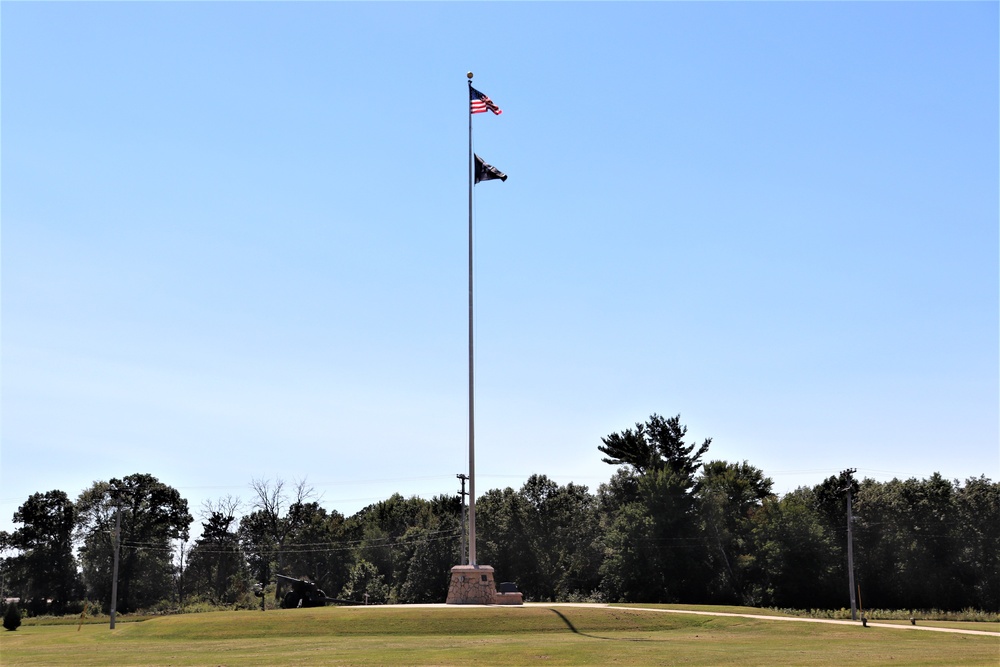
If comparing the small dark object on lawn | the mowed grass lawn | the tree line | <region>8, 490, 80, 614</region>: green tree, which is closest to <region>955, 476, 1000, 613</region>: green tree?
the tree line

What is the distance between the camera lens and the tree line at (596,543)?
72375mm

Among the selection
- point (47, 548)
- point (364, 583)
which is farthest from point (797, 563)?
point (47, 548)

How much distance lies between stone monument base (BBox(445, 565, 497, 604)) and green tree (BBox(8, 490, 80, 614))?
6560 centimetres

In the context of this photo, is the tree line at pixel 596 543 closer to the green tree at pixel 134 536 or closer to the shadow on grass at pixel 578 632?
the green tree at pixel 134 536

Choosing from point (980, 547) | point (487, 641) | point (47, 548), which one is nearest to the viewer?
point (487, 641)

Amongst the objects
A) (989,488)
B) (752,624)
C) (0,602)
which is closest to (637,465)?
(989,488)

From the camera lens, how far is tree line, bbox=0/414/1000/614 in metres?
72.4

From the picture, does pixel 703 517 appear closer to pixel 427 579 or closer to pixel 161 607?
pixel 427 579

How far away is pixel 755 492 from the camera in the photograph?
288 feet

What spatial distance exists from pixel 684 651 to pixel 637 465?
62.5 metres

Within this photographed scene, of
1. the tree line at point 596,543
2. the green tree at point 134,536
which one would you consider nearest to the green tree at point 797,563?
the tree line at point 596,543

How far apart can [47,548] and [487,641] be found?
79.9 meters

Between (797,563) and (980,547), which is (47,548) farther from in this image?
(980,547)

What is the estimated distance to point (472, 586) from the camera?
47.4m
